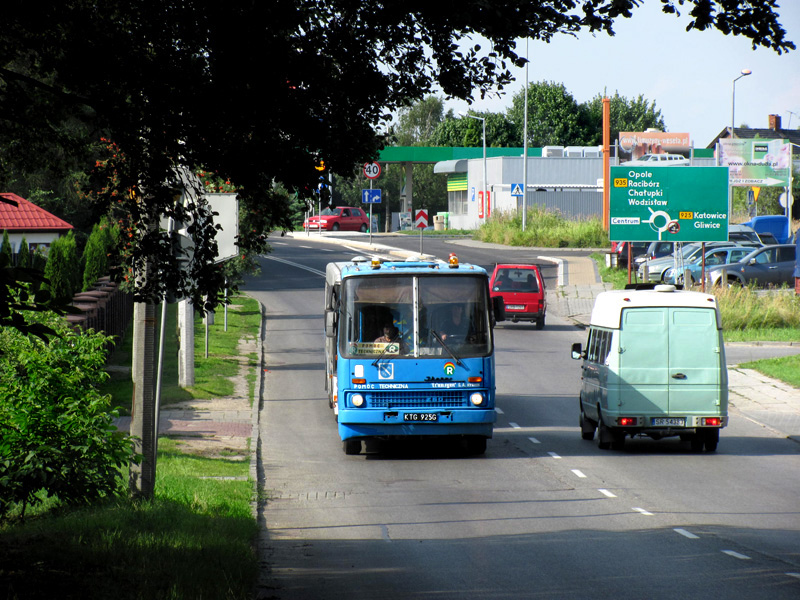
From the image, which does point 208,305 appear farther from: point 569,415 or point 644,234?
point 644,234

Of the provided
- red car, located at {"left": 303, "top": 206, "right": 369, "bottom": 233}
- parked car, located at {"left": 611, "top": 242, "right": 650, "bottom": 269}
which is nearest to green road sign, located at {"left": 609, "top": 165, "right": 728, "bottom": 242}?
parked car, located at {"left": 611, "top": 242, "right": 650, "bottom": 269}

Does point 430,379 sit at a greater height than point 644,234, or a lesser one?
lesser

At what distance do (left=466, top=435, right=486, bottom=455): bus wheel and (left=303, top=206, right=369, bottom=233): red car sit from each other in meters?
58.7

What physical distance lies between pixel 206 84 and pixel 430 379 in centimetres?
806

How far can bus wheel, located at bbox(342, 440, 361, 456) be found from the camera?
15.2 metres

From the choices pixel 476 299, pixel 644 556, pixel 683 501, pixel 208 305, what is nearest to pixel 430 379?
pixel 476 299

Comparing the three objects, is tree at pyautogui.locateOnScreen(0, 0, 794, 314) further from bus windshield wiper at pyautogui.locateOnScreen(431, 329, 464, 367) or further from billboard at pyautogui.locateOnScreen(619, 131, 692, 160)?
billboard at pyautogui.locateOnScreen(619, 131, 692, 160)

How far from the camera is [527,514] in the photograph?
37.5ft

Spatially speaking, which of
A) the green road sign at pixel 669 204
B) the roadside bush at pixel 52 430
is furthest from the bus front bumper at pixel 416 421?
the green road sign at pixel 669 204

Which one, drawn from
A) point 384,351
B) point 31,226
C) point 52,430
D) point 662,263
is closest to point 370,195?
point 662,263

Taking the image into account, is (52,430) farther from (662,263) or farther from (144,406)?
(662,263)

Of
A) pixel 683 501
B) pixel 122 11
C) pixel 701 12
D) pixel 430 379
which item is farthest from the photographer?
pixel 430 379

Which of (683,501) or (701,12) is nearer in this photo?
(701,12)

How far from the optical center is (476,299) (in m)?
15.0
